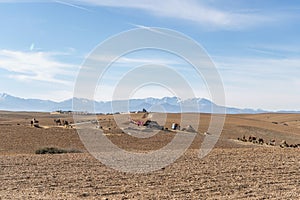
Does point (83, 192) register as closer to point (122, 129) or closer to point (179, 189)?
point (179, 189)

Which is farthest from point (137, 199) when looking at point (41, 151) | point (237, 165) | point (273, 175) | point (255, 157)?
point (41, 151)

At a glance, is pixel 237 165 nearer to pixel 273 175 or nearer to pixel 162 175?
pixel 273 175

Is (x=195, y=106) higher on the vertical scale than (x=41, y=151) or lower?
higher

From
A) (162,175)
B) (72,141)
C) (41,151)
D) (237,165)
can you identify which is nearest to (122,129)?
(72,141)

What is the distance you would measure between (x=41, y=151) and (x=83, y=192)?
16.4 m

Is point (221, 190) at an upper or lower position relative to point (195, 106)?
lower

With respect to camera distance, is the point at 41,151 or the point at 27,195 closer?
the point at 27,195

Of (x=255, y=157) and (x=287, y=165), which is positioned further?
(x=255, y=157)

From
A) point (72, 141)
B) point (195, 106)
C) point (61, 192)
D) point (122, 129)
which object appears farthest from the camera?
point (122, 129)

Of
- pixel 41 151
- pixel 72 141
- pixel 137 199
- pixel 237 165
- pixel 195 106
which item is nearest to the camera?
pixel 137 199

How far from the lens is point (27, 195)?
14.2 metres

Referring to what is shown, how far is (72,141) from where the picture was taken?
144ft

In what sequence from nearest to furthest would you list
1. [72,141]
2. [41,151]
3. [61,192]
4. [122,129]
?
[61,192], [41,151], [72,141], [122,129]

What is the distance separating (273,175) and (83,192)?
8.57 metres
